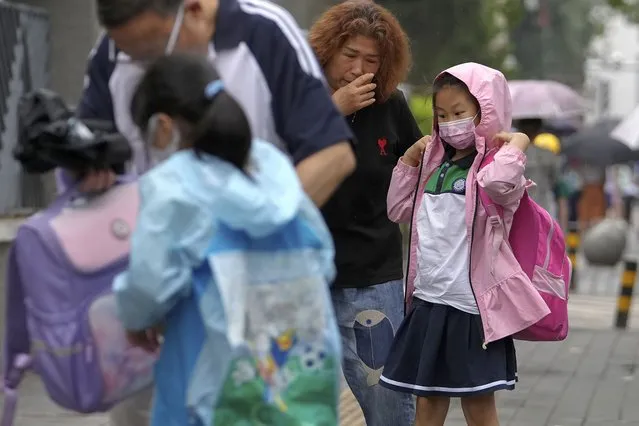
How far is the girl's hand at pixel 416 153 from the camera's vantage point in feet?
17.0

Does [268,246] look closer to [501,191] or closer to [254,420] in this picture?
[254,420]

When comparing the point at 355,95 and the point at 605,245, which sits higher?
the point at 355,95

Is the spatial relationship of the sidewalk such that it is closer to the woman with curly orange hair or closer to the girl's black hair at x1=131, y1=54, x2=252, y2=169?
the woman with curly orange hair

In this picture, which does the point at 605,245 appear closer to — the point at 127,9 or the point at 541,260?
the point at 541,260

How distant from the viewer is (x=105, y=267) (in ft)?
10.5

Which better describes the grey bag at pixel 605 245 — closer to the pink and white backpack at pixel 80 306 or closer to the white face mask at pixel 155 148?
the white face mask at pixel 155 148

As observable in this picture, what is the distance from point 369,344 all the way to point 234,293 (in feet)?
6.30

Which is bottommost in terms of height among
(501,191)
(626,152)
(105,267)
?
(626,152)

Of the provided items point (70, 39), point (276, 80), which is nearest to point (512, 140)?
point (276, 80)

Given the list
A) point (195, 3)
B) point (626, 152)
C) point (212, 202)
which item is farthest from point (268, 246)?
point (626, 152)

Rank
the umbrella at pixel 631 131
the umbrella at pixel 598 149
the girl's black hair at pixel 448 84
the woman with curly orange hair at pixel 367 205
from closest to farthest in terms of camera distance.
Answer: the woman with curly orange hair at pixel 367 205, the girl's black hair at pixel 448 84, the umbrella at pixel 631 131, the umbrella at pixel 598 149

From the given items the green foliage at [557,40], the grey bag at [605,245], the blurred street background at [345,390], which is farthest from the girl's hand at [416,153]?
the green foliage at [557,40]

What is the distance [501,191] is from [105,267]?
86.6 inches

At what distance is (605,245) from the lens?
21.8m
